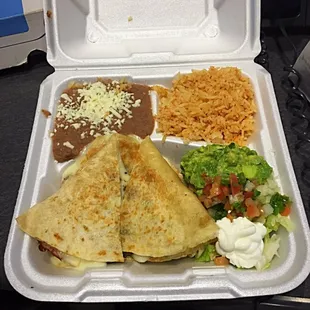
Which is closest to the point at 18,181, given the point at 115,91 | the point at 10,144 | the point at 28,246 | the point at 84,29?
the point at 10,144

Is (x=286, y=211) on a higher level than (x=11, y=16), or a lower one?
lower

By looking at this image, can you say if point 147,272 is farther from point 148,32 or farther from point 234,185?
point 148,32

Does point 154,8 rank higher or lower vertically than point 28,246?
higher

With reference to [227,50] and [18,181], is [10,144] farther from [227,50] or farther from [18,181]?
[227,50]

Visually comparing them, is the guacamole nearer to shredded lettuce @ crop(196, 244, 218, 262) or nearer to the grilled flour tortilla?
the grilled flour tortilla

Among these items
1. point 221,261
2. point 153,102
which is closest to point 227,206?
point 221,261

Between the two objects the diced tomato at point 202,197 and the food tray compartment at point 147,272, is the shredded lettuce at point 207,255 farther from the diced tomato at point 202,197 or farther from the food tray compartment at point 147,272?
the diced tomato at point 202,197
